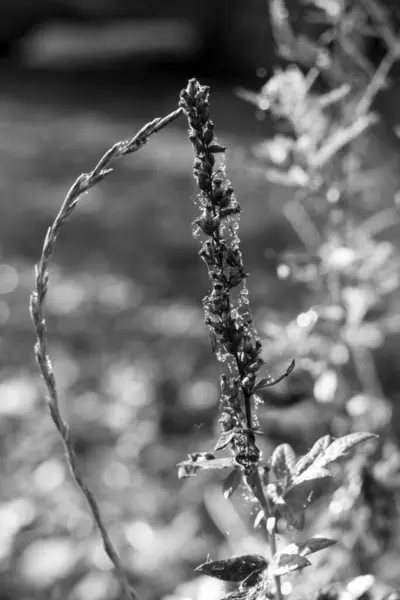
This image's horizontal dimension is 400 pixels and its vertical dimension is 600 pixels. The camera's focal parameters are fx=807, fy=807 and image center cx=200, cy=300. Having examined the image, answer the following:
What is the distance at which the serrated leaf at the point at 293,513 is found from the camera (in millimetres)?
892

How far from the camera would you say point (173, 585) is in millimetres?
2184

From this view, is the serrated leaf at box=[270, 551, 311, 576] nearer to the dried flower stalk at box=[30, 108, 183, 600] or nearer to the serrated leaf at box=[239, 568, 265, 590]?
the serrated leaf at box=[239, 568, 265, 590]

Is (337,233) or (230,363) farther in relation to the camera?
(337,233)

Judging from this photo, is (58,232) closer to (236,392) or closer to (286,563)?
(236,392)

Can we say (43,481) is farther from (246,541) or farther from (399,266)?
(399,266)

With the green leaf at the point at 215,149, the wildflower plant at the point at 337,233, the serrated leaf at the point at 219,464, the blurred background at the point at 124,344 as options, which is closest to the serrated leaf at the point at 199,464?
the serrated leaf at the point at 219,464

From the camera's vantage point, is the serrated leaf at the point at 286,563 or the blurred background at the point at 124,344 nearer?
the serrated leaf at the point at 286,563

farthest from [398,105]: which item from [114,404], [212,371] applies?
[114,404]

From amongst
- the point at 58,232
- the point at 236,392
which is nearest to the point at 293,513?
the point at 236,392

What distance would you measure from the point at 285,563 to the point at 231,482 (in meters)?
0.10

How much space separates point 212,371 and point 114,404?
0.46 metres

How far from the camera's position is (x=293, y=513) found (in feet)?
2.96

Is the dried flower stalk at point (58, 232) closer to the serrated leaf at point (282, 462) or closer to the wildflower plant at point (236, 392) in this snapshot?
the wildflower plant at point (236, 392)

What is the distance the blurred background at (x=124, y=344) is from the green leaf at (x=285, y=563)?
0.63ft
